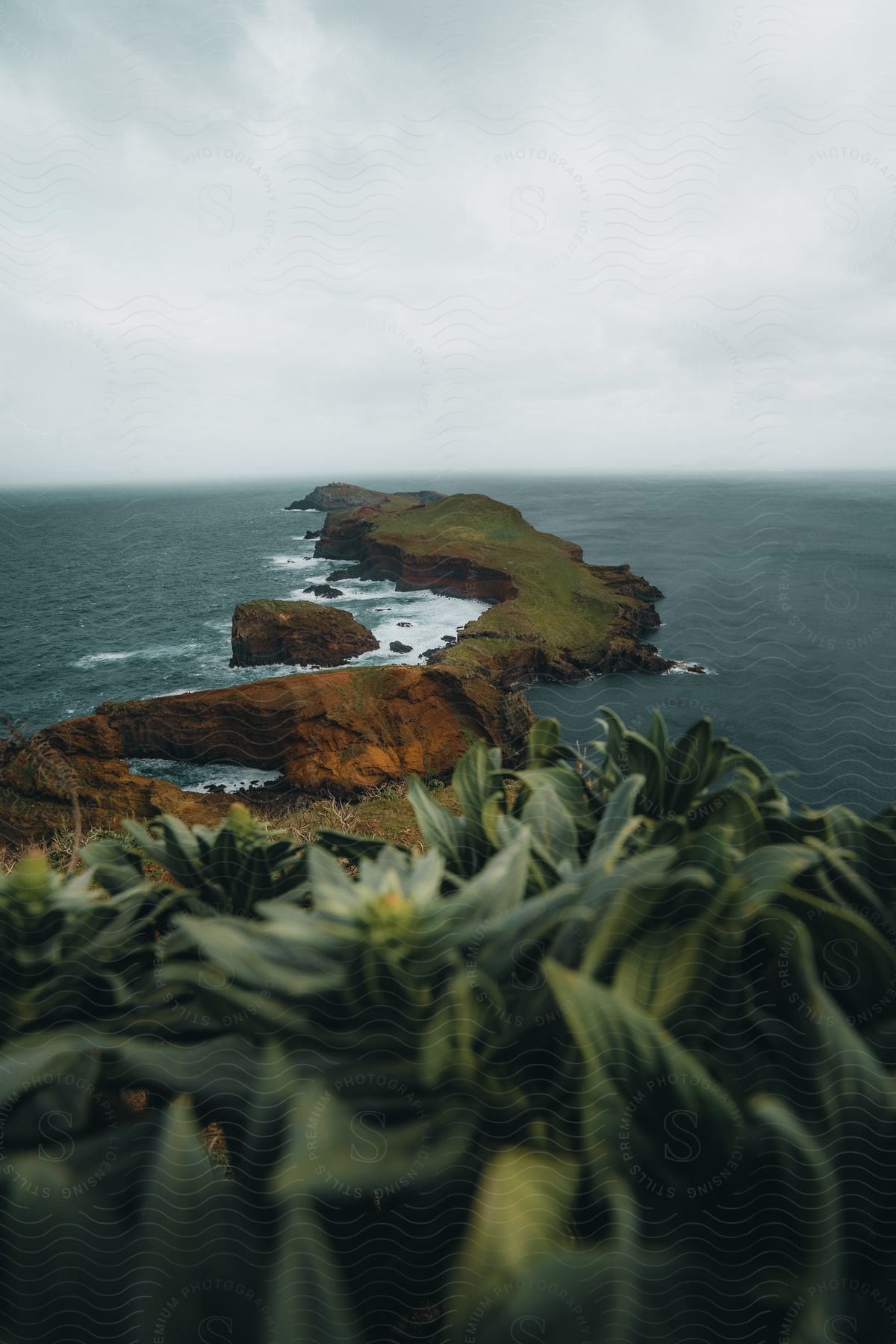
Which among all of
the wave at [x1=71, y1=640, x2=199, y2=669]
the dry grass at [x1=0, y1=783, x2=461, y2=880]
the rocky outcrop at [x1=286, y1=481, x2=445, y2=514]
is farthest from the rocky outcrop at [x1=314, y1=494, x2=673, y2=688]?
the dry grass at [x1=0, y1=783, x2=461, y2=880]

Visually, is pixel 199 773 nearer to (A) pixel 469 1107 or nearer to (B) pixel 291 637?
(B) pixel 291 637

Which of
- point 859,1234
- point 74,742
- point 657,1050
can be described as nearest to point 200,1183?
point 657,1050

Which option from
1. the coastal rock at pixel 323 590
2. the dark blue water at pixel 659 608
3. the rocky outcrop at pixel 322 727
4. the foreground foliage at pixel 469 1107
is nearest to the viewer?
the foreground foliage at pixel 469 1107

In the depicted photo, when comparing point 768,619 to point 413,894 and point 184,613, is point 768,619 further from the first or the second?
point 413,894

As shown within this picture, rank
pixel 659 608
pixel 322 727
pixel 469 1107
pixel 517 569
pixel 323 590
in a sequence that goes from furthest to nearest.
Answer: pixel 659 608 < pixel 323 590 < pixel 517 569 < pixel 322 727 < pixel 469 1107

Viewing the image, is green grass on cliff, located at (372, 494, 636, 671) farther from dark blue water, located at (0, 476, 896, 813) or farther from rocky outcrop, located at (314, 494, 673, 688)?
dark blue water, located at (0, 476, 896, 813)

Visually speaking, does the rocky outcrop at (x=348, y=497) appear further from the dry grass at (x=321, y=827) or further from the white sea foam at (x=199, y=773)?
the dry grass at (x=321, y=827)

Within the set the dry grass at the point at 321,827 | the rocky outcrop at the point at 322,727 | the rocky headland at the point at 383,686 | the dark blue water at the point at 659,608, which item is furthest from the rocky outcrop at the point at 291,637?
the dry grass at the point at 321,827

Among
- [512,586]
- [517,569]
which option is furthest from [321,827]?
[512,586]
